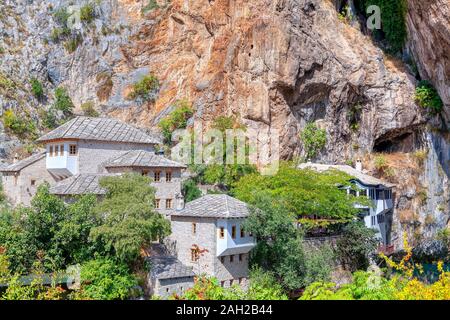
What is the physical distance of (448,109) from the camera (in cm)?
5484

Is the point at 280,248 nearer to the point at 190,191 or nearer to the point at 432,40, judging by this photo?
the point at 190,191

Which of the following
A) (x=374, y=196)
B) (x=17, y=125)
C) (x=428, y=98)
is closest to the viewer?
(x=374, y=196)

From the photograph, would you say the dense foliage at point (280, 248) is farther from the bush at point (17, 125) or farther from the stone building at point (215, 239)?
the bush at point (17, 125)

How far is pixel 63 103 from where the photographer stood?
6084 centimetres

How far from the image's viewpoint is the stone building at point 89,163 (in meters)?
38.2

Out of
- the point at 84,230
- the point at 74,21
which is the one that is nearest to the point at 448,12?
the point at 84,230

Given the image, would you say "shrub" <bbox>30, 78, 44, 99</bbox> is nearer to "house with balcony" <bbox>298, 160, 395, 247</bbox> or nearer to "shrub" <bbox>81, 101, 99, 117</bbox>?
"shrub" <bbox>81, 101, 99, 117</bbox>

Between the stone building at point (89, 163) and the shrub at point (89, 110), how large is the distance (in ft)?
65.9

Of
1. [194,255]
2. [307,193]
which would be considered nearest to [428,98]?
[307,193]

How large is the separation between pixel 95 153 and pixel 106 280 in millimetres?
12168

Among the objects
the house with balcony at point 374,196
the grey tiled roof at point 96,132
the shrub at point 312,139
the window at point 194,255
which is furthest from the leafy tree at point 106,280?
the shrub at point 312,139

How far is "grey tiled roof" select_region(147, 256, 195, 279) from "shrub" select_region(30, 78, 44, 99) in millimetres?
34677

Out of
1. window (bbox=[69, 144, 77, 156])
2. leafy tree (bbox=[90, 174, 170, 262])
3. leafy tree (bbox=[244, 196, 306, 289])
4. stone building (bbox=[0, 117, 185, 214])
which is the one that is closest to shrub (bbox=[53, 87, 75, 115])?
stone building (bbox=[0, 117, 185, 214])

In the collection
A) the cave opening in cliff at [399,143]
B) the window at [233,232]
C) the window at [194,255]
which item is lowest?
the window at [194,255]
